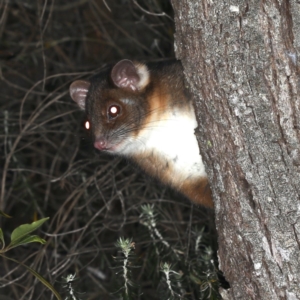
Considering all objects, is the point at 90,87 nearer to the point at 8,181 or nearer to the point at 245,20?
the point at 245,20

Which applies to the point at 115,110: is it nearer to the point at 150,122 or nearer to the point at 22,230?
the point at 150,122

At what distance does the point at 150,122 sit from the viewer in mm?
2867

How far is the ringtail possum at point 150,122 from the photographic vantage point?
2785 mm

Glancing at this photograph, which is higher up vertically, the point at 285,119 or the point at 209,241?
the point at 285,119

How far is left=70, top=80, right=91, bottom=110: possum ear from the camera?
3.12m

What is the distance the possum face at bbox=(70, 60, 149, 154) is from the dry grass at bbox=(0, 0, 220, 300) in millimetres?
467

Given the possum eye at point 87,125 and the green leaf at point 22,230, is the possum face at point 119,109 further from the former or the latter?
the green leaf at point 22,230

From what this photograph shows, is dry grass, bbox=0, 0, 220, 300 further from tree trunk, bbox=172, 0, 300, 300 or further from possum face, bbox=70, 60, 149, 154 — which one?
tree trunk, bbox=172, 0, 300, 300

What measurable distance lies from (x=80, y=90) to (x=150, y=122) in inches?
18.7

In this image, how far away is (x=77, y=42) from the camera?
514 cm

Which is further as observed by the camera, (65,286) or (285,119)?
(65,286)

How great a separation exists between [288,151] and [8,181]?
3062mm

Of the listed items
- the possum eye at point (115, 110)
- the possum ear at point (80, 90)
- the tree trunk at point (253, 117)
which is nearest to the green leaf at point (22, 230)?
the tree trunk at point (253, 117)

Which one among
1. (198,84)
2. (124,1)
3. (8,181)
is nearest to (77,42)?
(124,1)
